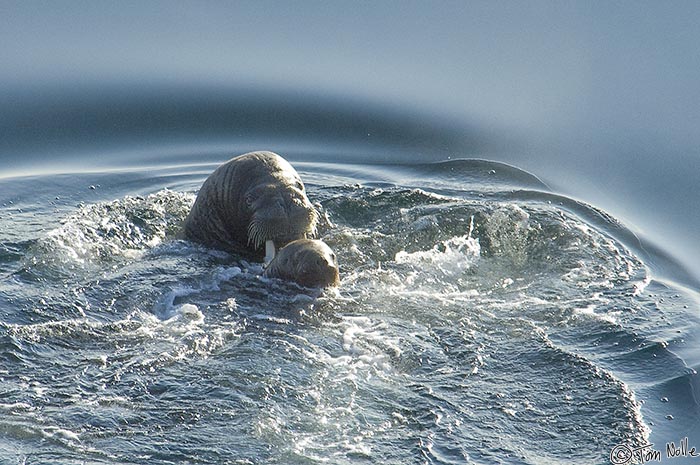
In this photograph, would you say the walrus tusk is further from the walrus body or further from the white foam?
the white foam

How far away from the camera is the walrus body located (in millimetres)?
9148

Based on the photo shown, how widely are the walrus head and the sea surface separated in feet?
1.04

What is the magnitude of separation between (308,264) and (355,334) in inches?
42.6

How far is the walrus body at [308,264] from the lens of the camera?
360 inches

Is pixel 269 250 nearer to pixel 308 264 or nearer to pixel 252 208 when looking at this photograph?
pixel 252 208

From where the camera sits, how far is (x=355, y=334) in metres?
8.25

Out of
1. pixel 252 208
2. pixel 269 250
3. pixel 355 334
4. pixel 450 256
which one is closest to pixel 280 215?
pixel 269 250

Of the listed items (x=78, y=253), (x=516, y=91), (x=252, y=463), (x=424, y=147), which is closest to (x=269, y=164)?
(x=78, y=253)

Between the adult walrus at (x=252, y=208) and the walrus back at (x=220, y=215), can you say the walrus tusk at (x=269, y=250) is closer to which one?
the adult walrus at (x=252, y=208)

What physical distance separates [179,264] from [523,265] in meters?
2.90

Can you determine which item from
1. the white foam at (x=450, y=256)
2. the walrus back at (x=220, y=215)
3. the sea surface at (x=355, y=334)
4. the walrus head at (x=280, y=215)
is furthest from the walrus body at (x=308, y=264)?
the walrus back at (x=220, y=215)

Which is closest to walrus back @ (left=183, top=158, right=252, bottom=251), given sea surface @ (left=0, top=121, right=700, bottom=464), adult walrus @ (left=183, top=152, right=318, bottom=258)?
adult walrus @ (left=183, top=152, right=318, bottom=258)

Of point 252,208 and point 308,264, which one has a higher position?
point 252,208

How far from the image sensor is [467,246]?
10.1 m
